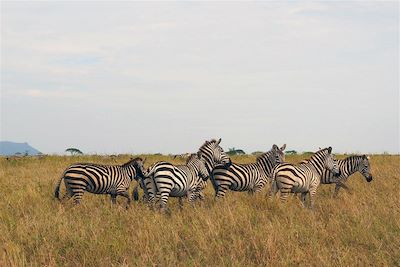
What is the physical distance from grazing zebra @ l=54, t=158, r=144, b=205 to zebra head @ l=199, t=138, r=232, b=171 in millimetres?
1647

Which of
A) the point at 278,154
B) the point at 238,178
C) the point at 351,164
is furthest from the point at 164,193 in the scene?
the point at 351,164

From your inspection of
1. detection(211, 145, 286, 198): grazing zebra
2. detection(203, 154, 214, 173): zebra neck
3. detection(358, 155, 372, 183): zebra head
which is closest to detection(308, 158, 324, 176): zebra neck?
detection(211, 145, 286, 198): grazing zebra

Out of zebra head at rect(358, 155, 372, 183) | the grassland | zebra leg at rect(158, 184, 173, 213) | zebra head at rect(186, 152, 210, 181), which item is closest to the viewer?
the grassland

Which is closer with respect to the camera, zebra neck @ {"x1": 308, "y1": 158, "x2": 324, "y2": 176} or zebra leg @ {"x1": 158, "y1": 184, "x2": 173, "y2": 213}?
zebra leg @ {"x1": 158, "y1": 184, "x2": 173, "y2": 213}

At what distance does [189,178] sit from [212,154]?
1.43 meters

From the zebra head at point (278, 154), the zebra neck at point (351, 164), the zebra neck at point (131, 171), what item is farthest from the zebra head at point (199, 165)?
the zebra neck at point (351, 164)

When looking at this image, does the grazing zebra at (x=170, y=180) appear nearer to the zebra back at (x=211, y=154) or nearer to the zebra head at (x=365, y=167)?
the zebra back at (x=211, y=154)

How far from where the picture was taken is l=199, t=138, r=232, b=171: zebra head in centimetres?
1185

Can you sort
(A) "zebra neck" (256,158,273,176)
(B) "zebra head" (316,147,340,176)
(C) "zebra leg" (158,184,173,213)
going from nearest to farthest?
(C) "zebra leg" (158,184,173,213) < (A) "zebra neck" (256,158,273,176) < (B) "zebra head" (316,147,340,176)

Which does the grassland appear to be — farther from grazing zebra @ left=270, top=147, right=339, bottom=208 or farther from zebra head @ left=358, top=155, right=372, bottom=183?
zebra head @ left=358, top=155, right=372, bottom=183

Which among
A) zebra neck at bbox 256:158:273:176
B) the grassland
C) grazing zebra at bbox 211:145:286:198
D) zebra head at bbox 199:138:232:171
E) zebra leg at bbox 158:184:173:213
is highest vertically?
zebra head at bbox 199:138:232:171

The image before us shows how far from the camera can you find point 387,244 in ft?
25.1

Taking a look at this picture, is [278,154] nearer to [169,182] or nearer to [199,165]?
[199,165]

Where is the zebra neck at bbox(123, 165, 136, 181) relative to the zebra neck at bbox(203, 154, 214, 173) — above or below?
below
